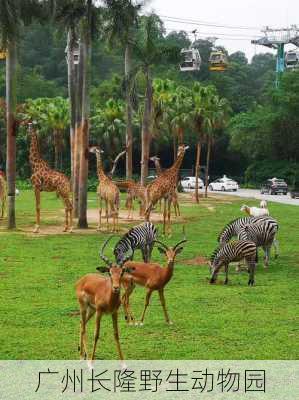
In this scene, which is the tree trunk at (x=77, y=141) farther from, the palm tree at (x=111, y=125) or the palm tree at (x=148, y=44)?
the palm tree at (x=111, y=125)

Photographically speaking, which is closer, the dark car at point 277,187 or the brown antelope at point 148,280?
the brown antelope at point 148,280

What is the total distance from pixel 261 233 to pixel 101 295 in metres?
8.53

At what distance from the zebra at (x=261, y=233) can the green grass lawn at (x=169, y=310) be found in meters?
0.58

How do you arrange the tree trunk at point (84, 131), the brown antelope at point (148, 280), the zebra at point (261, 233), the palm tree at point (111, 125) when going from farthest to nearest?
the palm tree at point (111, 125)
the tree trunk at point (84, 131)
the zebra at point (261, 233)
the brown antelope at point (148, 280)

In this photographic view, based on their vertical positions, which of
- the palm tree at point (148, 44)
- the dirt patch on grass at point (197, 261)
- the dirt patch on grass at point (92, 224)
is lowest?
the dirt patch on grass at point (92, 224)

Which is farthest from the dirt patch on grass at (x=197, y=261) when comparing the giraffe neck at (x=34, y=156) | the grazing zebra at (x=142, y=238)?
the giraffe neck at (x=34, y=156)

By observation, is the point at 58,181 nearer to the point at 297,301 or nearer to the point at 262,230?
the point at 262,230

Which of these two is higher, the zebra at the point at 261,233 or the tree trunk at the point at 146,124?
the tree trunk at the point at 146,124

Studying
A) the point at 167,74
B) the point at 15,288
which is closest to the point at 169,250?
the point at 15,288

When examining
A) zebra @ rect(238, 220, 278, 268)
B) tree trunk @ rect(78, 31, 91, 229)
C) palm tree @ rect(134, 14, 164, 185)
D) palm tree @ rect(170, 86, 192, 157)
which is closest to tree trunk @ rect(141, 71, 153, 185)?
palm tree @ rect(134, 14, 164, 185)

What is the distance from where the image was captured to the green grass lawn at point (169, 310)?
8648 mm

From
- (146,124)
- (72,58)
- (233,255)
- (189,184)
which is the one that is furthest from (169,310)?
(189,184)

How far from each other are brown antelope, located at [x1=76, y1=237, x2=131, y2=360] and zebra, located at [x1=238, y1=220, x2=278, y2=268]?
25.4 ft

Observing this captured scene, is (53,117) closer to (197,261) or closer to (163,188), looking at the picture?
(163,188)
